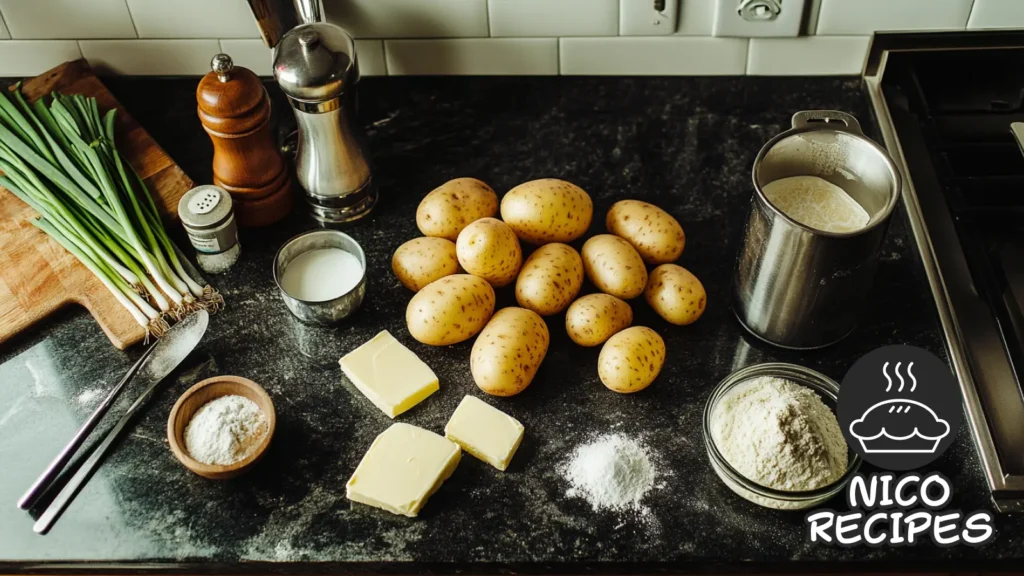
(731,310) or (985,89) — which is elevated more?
(985,89)

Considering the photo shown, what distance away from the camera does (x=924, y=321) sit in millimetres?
1086

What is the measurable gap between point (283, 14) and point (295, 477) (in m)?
0.64

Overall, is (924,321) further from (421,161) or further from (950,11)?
(421,161)

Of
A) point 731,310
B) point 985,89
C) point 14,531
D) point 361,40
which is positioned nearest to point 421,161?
point 361,40

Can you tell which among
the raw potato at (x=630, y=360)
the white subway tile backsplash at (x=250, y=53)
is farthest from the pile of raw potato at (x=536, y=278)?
the white subway tile backsplash at (x=250, y=53)

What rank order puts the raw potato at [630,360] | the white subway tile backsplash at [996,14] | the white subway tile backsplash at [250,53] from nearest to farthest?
the raw potato at [630,360] < the white subway tile backsplash at [996,14] < the white subway tile backsplash at [250,53]

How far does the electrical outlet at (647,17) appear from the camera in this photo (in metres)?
1.28

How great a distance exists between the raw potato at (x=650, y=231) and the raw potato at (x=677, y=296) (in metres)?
0.03

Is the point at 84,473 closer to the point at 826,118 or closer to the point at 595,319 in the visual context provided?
the point at 595,319

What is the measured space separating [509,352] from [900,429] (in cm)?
44

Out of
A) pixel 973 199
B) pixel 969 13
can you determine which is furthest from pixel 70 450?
pixel 969 13

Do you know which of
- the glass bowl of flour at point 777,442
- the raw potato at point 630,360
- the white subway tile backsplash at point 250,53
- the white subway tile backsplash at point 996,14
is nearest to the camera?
the glass bowl of flour at point 777,442

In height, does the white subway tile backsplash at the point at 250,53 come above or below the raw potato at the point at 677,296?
above

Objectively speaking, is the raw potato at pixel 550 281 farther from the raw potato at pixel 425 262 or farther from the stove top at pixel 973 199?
the stove top at pixel 973 199
